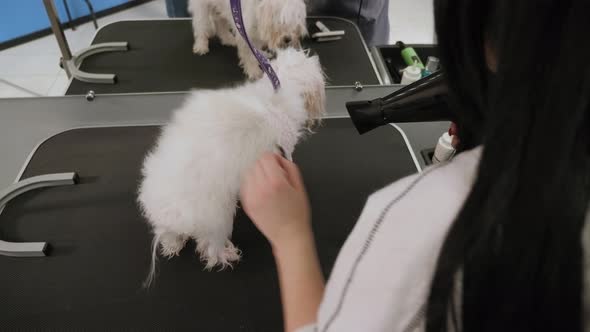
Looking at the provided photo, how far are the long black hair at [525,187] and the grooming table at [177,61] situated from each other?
92 centimetres

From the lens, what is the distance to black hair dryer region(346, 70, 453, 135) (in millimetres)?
560

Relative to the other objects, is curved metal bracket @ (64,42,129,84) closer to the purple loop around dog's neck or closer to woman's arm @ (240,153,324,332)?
the purple loop around dog's neck

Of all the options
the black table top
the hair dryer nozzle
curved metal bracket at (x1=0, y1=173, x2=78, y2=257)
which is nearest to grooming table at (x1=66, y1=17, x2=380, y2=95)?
the black table top

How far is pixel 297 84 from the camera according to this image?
0.87 m

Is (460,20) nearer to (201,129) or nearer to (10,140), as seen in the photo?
(201,129)

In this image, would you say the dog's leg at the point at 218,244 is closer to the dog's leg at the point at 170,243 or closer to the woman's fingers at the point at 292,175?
the dog's leg at the point at 170,243

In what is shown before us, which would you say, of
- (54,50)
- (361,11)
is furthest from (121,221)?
(54,50)

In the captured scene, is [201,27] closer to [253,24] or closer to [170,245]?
[253,24]

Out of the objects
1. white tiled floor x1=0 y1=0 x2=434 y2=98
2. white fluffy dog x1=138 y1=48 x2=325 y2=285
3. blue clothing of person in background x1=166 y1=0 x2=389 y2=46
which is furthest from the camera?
white tiled floor x1=0 y1=0 x2=434 y2=98

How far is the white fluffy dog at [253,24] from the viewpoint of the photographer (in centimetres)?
118

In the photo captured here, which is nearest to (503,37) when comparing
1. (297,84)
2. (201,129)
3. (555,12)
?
(555,12)

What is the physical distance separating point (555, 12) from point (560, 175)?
0.10m

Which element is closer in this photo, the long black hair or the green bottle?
the long black hair

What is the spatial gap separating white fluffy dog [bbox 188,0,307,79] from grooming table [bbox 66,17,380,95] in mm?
42
